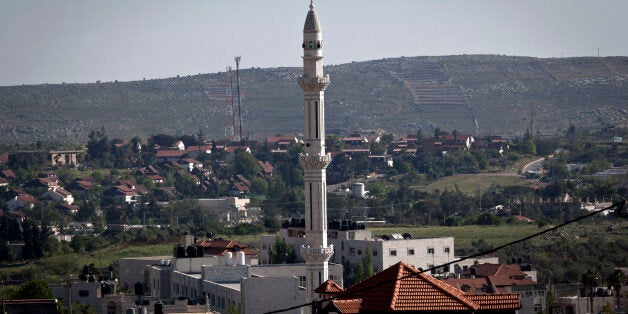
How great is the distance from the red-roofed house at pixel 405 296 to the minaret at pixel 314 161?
704 inches

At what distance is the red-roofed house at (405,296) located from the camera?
1479 inches

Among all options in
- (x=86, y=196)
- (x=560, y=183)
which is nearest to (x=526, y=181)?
(x=560, y=183)

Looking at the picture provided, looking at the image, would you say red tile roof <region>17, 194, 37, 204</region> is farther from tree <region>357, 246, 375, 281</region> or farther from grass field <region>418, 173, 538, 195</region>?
tree <region>357, 246, 375, 281</region>

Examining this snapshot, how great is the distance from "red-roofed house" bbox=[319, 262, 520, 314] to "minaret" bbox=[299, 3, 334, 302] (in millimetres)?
17881

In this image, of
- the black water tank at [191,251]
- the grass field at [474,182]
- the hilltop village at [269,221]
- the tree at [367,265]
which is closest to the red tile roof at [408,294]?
the hilltop village at [269,221]

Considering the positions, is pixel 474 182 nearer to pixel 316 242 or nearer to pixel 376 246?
pixel 376 246

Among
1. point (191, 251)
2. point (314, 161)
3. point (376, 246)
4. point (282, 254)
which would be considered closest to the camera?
point (314, 161)

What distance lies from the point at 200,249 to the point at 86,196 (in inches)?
3913

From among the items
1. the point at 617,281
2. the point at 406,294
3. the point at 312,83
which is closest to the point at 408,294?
the point at 406,294

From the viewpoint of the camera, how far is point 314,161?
57.8m

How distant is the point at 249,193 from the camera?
193625 mm

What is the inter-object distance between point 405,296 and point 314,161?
20364 millimetres

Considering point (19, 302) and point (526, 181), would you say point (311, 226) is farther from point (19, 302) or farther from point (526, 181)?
point (526, 181)

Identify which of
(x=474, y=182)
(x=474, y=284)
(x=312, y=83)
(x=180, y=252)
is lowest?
(x=474, y=182)
